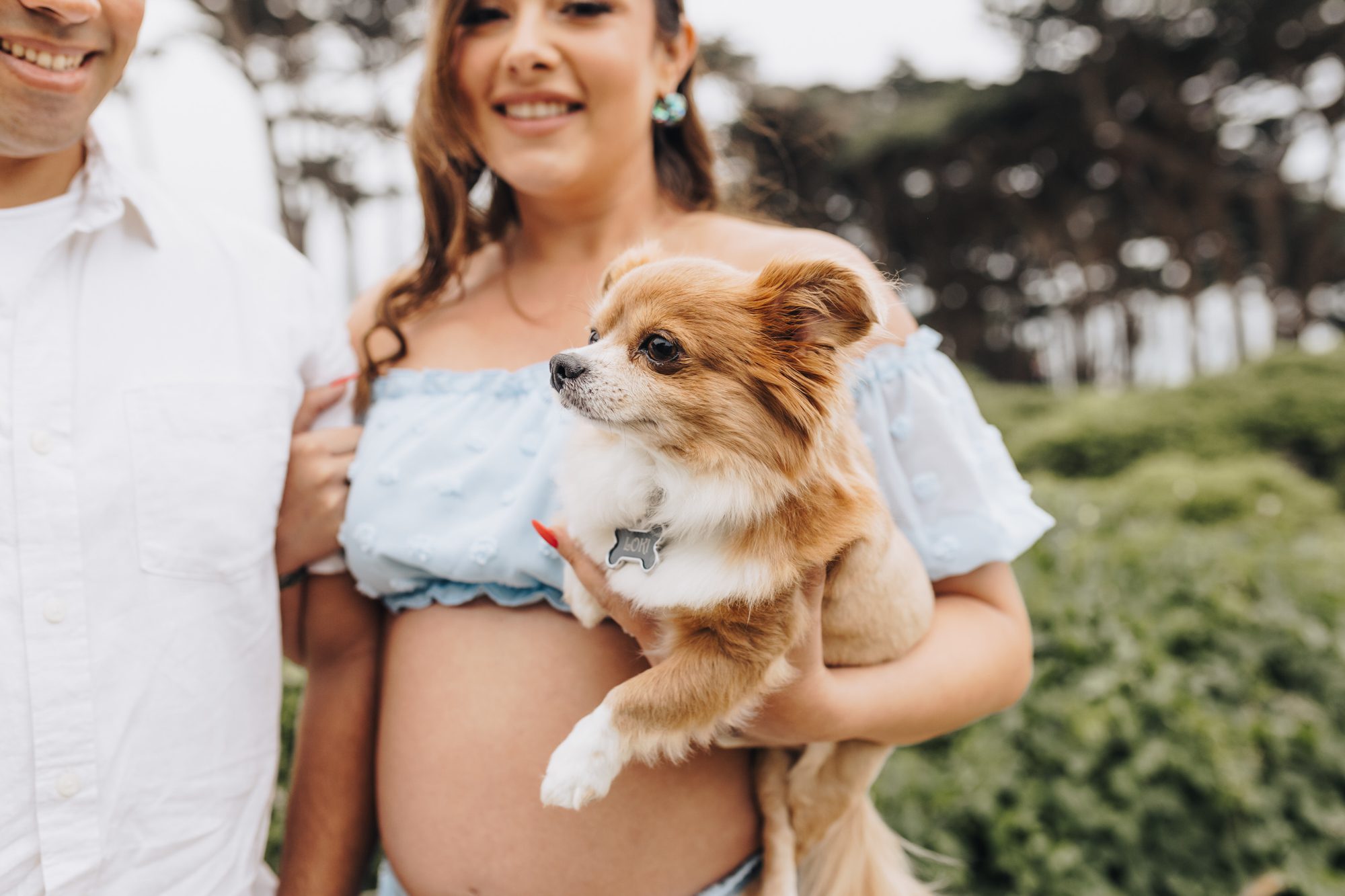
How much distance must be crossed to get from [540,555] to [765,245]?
906 millimetres

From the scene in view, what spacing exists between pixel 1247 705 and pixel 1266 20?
16086 mm

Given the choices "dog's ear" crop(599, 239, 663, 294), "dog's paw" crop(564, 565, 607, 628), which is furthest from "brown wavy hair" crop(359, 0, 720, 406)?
"dog's paw" crop(564, 565, 607, 628)

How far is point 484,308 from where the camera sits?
2.45 meters

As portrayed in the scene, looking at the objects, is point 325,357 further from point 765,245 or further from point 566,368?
point 765,245

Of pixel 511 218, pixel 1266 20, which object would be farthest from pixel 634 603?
pixel 1266 20

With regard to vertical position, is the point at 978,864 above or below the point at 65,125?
below

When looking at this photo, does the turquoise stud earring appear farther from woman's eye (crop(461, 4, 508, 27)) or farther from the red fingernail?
the red fingernail

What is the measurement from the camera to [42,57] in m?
1.68

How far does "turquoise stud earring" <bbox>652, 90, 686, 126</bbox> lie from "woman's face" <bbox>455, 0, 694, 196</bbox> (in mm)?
178

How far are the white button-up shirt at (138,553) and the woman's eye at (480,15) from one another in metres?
0.79

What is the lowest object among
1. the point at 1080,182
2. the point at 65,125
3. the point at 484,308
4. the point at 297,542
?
the point at 1080,182

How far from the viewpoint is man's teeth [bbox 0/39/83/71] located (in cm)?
165

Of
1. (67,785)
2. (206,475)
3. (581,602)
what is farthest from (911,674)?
(67,785)

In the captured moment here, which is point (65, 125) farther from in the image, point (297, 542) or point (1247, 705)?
point (1247, 705)
